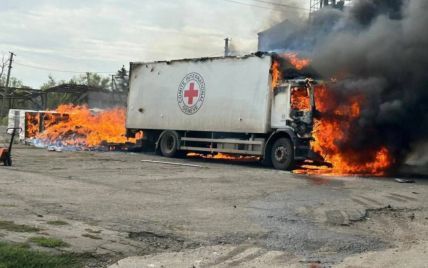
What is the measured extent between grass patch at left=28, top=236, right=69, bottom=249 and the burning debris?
16373 mm

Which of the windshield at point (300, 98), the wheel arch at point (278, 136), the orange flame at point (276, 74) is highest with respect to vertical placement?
the orange flame at point (276, 74)

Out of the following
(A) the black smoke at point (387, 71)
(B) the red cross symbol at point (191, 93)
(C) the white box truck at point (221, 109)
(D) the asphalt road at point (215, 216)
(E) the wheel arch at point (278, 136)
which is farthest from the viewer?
(B) the red cross symbol at point (191, 93)

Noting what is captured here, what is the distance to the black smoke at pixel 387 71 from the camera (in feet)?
46.4

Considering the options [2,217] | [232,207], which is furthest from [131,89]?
[2,217]

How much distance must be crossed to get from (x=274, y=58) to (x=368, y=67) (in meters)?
2.90

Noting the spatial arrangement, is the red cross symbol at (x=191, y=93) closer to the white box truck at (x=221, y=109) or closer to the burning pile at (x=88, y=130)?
the white box truck at (x=221, y=109)

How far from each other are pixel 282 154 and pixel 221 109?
123 inches

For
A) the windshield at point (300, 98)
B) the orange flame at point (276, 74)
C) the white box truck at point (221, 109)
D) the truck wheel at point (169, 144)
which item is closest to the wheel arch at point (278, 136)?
the white box truck at point (221, 109)

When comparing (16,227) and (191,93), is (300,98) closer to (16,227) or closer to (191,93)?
(191,93)

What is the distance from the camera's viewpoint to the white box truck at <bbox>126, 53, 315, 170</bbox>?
50.1ft

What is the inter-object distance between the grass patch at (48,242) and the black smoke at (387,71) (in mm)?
10671

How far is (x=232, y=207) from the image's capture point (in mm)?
8164

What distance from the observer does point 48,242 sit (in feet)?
16.7

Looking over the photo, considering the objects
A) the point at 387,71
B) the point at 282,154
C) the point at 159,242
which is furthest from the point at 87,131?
the point at 159,242
